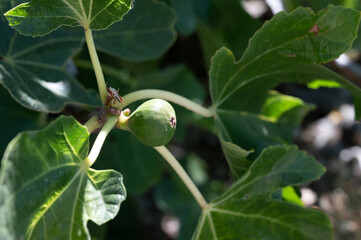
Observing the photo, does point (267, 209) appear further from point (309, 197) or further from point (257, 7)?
point (257, 7)

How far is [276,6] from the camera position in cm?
130

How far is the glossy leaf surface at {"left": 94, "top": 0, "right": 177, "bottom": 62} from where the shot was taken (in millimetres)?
1167

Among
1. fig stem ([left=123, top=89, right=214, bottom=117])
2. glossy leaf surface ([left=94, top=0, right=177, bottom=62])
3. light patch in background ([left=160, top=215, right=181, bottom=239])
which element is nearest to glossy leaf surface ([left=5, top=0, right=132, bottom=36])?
fig stem ([left=123, top=89, right=214, bottom=117])

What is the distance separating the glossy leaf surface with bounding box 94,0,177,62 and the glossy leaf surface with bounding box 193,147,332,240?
450 millimetres

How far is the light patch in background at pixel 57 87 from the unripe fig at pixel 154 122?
0.29 meters

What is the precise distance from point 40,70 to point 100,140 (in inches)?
14.7

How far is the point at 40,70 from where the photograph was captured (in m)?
1.03

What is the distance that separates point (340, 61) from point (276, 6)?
319 millimetres

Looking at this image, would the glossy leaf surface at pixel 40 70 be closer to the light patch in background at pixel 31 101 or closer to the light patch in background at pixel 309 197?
the light patch in background at pixel 31 101

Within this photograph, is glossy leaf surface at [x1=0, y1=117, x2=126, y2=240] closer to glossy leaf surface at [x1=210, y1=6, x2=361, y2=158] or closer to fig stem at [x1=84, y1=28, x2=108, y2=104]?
fig stem at [x1=84, y1=28, x2=108, y2=104]

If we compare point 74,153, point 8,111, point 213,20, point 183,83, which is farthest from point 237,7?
point 74,153

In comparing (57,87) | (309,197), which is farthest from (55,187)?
(309,197)

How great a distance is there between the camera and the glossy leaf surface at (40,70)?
Result: 91 centimetres

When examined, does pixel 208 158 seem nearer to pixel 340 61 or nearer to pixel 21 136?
pixel 340 61
